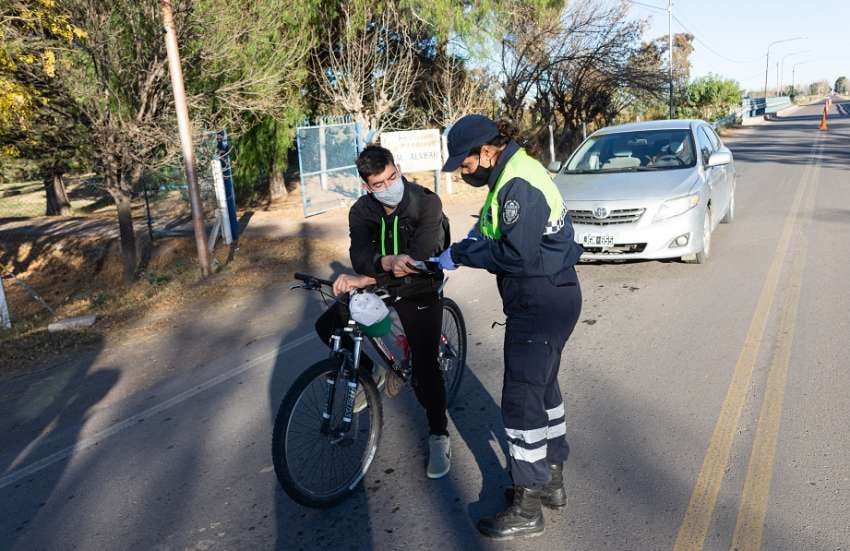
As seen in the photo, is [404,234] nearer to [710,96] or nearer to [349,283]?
[349,283]

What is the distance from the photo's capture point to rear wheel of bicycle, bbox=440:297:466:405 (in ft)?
14.6

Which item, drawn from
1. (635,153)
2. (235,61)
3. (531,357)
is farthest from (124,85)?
(531,357)

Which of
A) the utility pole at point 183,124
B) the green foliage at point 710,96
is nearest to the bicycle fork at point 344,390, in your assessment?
the utility pole at point 183,124

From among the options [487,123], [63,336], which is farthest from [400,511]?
[63,336]

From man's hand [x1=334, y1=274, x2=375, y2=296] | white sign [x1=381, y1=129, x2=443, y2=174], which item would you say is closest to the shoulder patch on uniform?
man's hand [x1=334, y1=274, x2=375, y2=296]

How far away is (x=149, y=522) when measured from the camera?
345 centimetres

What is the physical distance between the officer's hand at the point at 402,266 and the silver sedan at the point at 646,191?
4.85 m

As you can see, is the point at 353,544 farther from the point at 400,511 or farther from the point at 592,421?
the point at 592,421

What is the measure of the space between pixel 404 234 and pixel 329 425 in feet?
3.51

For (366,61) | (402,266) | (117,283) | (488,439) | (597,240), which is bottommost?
(117,283)

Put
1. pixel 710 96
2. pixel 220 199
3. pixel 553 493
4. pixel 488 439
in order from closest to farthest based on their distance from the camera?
pixel 553 493
pixel 488 439
pixel 220 199
pixel 710 96

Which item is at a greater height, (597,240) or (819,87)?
(819,87)

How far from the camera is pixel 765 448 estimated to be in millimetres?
3797

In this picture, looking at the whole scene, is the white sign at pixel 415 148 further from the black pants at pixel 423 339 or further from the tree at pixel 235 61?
the black pants at pixel 423 339
